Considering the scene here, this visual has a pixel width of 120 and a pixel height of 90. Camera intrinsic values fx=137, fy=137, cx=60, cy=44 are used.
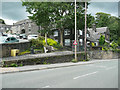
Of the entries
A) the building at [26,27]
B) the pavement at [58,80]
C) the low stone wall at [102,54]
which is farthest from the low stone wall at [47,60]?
the building at [26,27]

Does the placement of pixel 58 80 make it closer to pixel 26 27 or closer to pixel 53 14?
pixel 53 14

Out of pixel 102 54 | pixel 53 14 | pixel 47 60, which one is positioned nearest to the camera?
pixel 47 60

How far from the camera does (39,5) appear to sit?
1256 inches

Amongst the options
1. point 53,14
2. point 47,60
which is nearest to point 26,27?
point 53,14

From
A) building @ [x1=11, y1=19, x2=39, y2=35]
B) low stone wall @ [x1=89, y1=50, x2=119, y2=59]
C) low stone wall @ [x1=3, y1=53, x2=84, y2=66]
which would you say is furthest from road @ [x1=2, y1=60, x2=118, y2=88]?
building @ [x1=11, y1=19, x2=39, y2=35]

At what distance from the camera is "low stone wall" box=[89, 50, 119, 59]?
3444 centimetres

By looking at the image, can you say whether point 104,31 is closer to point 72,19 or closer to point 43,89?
point 72,19

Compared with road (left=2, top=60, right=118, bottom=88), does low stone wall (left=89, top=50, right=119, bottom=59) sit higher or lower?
lower

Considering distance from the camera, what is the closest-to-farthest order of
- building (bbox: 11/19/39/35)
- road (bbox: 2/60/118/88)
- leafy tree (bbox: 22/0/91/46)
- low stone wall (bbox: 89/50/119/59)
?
road (bbox: 2/60/118/88), leafy tree (bbox: 22/0/91/46), low stone wall (bbox: 89/50/119/59), building (bbox: 11/19/39/35)

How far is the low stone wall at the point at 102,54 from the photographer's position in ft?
113

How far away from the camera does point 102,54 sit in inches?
1427

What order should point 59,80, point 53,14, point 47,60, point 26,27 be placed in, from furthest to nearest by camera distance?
point 26,27, point 53,14, point 47,60, point 59,80

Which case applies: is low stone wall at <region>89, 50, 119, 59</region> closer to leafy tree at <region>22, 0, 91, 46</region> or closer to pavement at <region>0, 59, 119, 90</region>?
leafy tree at <region>22, 0, 91, 46</region>

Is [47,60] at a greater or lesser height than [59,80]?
lesser
